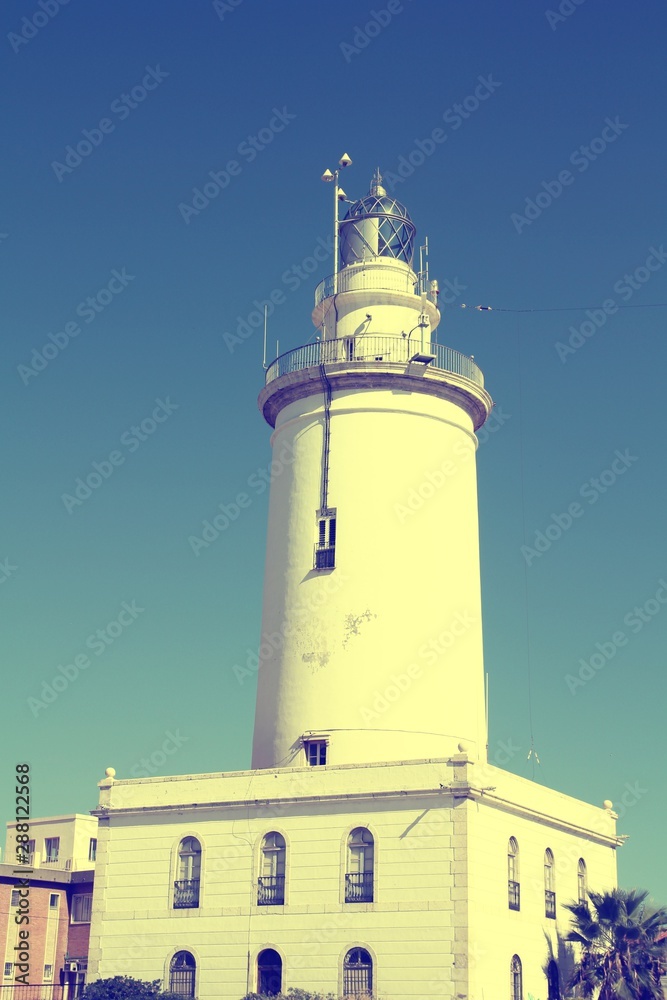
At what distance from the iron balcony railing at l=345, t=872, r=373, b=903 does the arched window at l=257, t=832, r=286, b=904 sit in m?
1.82

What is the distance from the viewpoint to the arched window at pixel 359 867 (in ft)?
106

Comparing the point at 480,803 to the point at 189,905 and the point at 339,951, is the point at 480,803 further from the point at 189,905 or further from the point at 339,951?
the point at 189,905

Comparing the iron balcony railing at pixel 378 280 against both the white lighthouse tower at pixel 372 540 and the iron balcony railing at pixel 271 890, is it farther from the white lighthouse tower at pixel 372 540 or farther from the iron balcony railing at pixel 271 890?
the iron balcony railing at pixel 271 890

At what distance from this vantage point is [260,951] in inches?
1300

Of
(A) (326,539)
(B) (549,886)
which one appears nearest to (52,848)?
(A) (326,539)

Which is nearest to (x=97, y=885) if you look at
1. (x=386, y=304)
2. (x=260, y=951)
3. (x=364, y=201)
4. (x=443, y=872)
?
(x=260, y=951)

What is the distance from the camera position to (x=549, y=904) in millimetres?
35969

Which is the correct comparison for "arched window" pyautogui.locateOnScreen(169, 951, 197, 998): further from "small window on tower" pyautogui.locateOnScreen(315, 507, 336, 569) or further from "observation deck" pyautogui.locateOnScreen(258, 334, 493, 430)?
"observation deck" pyautogui.locateOnScreen(258, 334, 493, 430)

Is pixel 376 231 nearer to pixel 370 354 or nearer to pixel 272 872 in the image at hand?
pixel 370 354

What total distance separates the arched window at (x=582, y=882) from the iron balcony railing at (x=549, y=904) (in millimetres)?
2229

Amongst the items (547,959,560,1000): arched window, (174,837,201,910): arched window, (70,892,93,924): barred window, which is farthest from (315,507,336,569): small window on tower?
(70,892,93,924): barred window

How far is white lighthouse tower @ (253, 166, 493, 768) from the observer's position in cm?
3597

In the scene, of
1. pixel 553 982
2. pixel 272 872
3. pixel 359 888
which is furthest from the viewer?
pixel 553 982

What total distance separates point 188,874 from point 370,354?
15.4 metres
